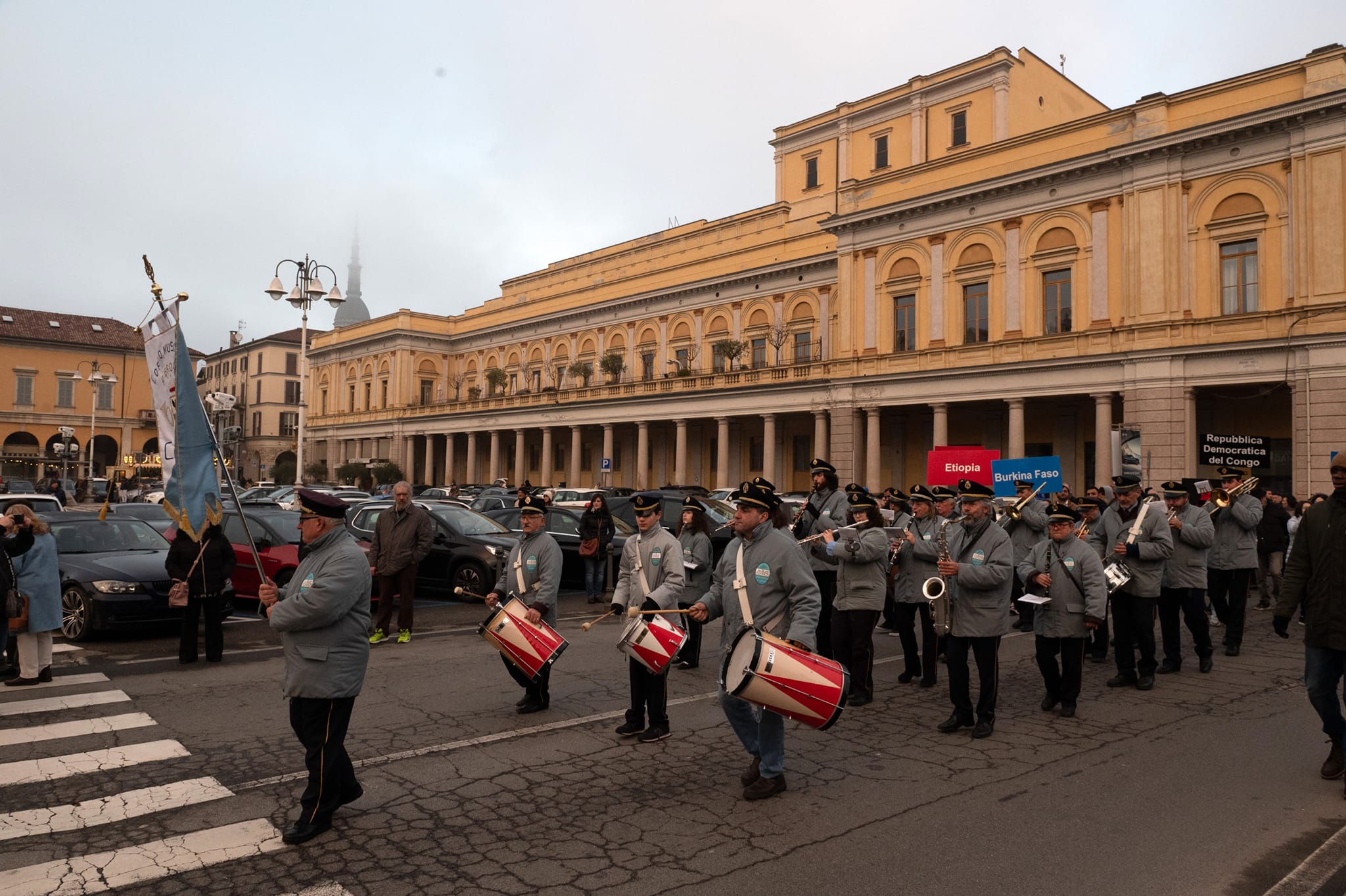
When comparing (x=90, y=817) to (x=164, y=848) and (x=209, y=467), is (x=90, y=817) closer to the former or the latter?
(x=164, y=848)

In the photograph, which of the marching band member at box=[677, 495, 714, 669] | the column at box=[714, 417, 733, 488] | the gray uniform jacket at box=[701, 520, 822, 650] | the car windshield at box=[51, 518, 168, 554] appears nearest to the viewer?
the gray uniform jacket at box=[701, 520, 822, 650]

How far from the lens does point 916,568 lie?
9195 millimetres

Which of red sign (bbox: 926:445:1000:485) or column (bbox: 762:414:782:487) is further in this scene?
column (bbox: 762:414:782:487)

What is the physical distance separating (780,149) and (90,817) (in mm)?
54440

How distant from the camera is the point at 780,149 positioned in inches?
2164

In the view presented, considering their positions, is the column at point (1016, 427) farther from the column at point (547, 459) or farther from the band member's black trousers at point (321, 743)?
the column at point (547, 459)

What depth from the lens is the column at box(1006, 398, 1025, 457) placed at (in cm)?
3322

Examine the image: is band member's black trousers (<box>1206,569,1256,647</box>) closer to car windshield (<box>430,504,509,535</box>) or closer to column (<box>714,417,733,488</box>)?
car windshield (<box>430,504,509,535</box>)

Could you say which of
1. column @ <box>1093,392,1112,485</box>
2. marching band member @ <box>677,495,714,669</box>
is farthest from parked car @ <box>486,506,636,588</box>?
column @ <box>1093,392,1112,485</box>

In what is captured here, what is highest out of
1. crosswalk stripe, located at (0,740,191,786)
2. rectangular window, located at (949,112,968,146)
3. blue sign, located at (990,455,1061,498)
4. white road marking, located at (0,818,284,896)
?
rectangular window, located at (949,112,968,146)

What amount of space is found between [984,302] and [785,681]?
33.2 metres

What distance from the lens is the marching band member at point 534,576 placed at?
7684 mm

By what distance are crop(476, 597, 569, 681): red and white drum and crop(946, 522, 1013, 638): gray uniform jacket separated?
312 centimetres

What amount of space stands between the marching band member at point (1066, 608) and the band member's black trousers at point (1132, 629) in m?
1.40
